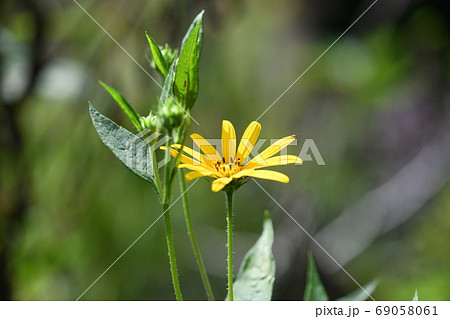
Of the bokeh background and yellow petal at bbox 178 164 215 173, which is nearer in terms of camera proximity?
yellow petal at bbox 178 164 215 173

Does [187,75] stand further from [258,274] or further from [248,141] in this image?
[258,274]

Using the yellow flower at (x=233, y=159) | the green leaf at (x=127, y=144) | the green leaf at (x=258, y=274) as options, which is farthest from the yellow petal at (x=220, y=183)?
the green leaf at (x=258, y=274)

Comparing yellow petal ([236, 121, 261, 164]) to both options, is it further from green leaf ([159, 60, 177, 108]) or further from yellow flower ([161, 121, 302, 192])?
green leaf ([159, 60, 177, 108])

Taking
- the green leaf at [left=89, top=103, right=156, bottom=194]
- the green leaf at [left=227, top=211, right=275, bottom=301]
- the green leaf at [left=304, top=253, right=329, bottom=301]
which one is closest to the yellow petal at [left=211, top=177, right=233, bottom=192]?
the green leaf at [left=89, top=103, right=156, bottom=194]
